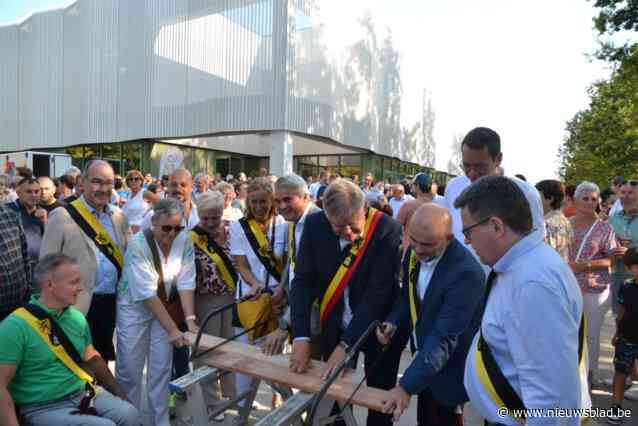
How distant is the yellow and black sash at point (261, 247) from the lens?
139 inches

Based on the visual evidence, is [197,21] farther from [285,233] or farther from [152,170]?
[285,233]

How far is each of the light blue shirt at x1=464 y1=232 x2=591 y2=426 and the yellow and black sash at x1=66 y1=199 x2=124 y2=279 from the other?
2893mm

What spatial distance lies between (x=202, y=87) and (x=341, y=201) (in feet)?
62.2

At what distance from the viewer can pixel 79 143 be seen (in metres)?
23.8

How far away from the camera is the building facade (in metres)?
18.8

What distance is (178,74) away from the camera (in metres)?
20.4

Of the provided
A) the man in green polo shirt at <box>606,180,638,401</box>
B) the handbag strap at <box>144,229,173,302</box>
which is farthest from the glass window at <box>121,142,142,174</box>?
the man in green polo shirt at <box>606,180,638,401</box>

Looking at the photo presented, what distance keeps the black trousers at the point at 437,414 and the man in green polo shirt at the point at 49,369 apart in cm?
177

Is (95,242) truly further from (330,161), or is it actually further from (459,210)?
(330,161)

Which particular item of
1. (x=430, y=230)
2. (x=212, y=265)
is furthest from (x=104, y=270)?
(x=430, y=230)

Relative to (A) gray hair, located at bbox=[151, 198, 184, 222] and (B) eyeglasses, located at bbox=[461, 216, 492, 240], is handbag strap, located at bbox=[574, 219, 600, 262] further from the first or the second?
(A) gray hair, located at bbox=[151, 198, 184, 222]

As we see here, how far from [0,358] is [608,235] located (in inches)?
200

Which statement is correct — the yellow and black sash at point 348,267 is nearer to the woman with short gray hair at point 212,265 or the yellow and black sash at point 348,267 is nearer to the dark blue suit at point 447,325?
the dark blue suit at point 447,325

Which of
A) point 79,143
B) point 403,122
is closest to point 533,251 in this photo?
point 79,143
